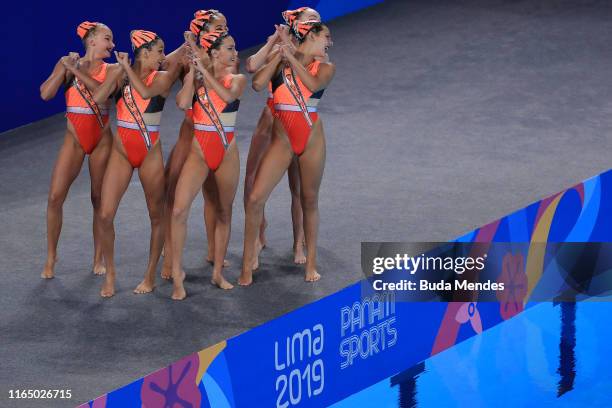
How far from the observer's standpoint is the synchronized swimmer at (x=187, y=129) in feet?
25.9

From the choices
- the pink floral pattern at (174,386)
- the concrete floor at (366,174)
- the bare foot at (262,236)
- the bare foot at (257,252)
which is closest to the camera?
the pink floral pattern at (174,386)

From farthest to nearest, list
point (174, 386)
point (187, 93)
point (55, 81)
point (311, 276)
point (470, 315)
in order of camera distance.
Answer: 1. point (470, 315)
2. point (311, 276)
3. point (55, 81)
4. point (187, 93)
5. point (174, 386)

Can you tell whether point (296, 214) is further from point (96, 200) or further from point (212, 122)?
point (96, 200)

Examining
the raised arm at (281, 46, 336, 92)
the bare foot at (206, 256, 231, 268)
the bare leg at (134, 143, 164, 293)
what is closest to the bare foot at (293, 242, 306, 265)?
the bare foot at (206, 256, 231, 268)

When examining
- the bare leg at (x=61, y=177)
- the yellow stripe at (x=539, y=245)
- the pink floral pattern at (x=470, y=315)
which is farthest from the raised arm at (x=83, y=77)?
the yellow stripe at (x=539, y=245)

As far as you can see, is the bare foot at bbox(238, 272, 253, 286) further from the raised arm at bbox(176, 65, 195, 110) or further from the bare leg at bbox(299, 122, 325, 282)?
the raised arm at bbox(176, 65, 195, 110)

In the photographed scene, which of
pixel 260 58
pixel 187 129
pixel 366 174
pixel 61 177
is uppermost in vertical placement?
pixel 260 58

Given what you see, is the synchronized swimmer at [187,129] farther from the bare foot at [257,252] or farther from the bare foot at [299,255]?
the bare foot at [299,255]

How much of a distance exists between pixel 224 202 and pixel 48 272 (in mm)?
1169

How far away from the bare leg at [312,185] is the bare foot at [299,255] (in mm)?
262

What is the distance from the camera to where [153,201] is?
317 inches

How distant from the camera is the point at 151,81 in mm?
7852

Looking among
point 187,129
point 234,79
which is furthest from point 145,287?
point 234,79

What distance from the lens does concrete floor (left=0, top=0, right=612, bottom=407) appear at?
301 inches
